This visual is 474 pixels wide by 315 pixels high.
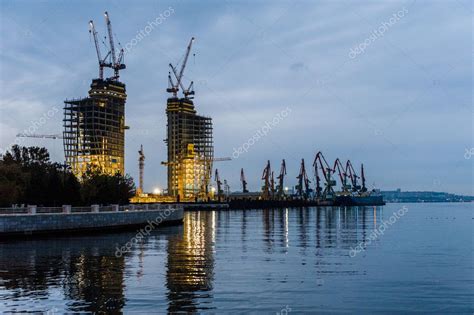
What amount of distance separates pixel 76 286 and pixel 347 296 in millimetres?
12407

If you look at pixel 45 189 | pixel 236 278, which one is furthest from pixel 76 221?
pixel 236 278

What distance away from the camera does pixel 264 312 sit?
22109 millimetres

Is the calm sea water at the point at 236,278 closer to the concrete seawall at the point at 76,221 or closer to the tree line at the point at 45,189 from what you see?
the concrete seawall at the point at 76,221

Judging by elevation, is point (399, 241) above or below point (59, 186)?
below

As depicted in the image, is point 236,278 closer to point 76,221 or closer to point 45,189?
point 76,221

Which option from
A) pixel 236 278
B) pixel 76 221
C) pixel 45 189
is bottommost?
pixel 236 278

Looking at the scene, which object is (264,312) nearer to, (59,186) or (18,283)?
(18,283)

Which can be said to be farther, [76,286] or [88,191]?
[88,191]

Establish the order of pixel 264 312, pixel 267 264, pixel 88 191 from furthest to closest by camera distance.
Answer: pixel 88 191, pixel 267 264, pixel 264 312

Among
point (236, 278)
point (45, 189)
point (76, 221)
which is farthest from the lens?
point (45, 189)

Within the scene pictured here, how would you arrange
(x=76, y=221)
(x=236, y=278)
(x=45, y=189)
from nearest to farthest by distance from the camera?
(x=236, y=278) → (x=76, y=221) → (x=45, y=189)

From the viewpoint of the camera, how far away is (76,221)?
66.7m

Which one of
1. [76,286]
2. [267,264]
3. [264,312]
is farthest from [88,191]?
[264,312]

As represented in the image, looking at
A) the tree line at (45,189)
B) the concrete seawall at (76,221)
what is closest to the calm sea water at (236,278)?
the concrete seawall at (76,221)
